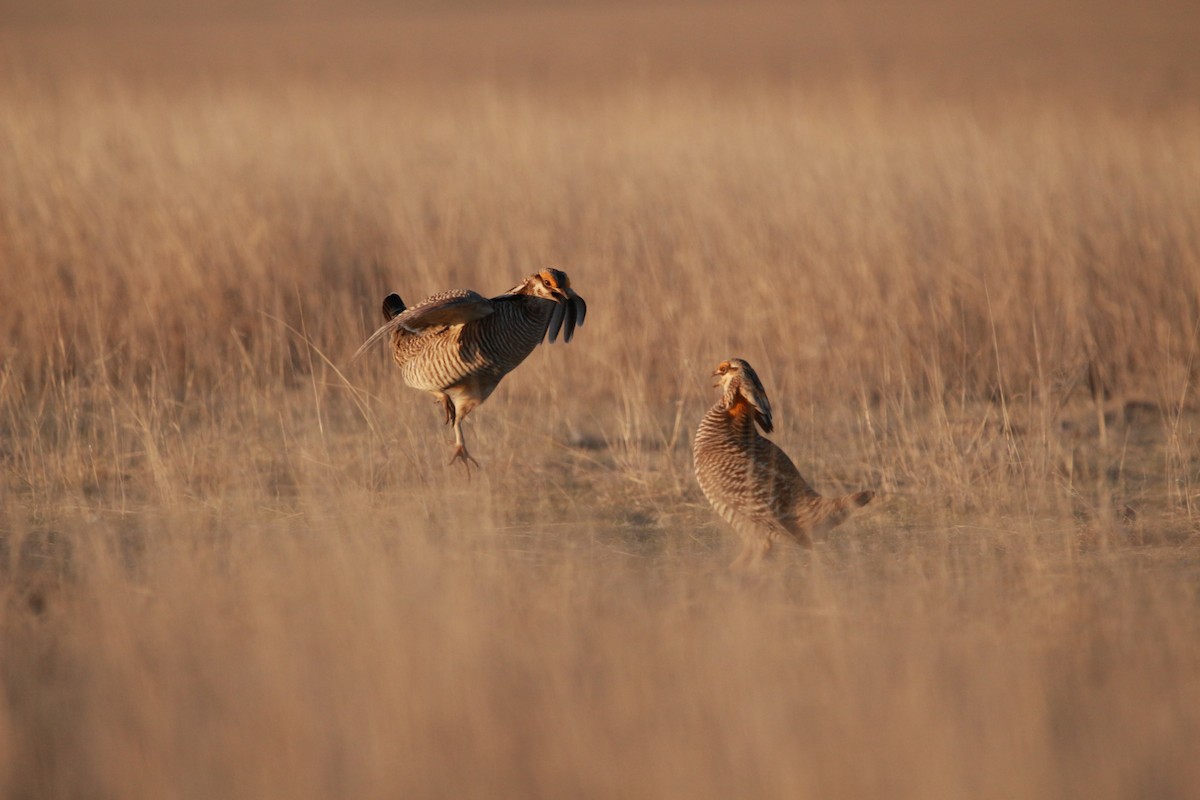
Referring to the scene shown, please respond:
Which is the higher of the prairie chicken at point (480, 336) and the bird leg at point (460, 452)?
the prairie chicken at point (480, 336)

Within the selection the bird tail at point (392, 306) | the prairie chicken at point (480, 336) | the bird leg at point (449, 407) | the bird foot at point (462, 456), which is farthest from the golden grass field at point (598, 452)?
the bird tail at point (392, 306)

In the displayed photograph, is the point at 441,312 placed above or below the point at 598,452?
above

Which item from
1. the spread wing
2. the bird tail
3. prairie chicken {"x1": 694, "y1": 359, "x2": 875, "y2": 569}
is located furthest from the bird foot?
prairie chicken {"x1": 694, "y1": 359, "x2": 875, "y2": 569}

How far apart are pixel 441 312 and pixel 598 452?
122 cm

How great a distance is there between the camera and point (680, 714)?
3.07m

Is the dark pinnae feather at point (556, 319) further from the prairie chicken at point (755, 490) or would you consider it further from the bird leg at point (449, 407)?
the prairie chicken at point (755, 490)

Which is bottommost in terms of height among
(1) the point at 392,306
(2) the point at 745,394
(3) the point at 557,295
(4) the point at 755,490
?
(4) the point at 755,490

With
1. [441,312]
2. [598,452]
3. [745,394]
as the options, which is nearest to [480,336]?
[441,312]

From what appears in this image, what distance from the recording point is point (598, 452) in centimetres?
591

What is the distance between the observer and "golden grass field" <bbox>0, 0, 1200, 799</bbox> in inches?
117

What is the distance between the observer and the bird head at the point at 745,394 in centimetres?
470

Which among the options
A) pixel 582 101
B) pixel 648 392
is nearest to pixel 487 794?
pixel 648 392

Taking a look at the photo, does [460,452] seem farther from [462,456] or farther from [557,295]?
[557,295]

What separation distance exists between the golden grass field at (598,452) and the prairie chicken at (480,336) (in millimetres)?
297
